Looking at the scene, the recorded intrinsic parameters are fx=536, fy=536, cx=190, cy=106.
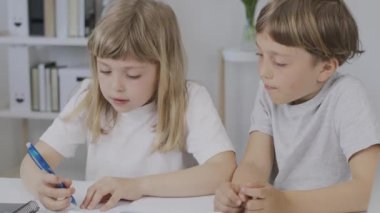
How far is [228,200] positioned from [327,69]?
14.5 inches

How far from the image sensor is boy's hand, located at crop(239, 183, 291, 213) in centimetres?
87

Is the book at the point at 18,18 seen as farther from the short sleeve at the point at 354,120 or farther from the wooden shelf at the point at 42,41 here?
the short sleeve at the point at 354,120

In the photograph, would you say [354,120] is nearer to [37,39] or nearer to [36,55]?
[37,39]

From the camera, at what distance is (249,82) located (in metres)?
2.65

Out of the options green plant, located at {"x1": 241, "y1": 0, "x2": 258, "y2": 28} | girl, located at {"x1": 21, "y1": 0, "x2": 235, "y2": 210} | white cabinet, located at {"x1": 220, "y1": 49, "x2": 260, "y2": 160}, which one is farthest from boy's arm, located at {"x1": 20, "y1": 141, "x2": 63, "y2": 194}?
white cabinet, located at {"x1": 220, "y1": 49, "x2": 260, "y2": 160}

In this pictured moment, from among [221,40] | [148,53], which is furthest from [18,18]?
[148,53]

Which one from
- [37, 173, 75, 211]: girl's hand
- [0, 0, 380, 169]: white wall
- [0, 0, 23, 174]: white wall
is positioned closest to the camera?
[37, 173, 75, 211]: girl's hand

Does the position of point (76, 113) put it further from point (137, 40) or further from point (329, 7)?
point (329, 7)

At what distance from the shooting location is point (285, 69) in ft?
3.46

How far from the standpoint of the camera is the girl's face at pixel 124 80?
1116 mm

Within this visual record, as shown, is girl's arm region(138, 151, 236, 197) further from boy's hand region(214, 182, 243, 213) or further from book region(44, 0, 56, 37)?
book region(44, 0, 56, 37)

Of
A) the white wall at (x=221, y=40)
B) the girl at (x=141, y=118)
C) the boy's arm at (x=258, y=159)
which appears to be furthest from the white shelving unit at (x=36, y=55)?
the boy's arm at (x=258, y=159)

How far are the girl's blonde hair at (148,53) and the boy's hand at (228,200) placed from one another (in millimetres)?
292

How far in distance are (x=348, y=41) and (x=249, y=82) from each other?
158 cm
